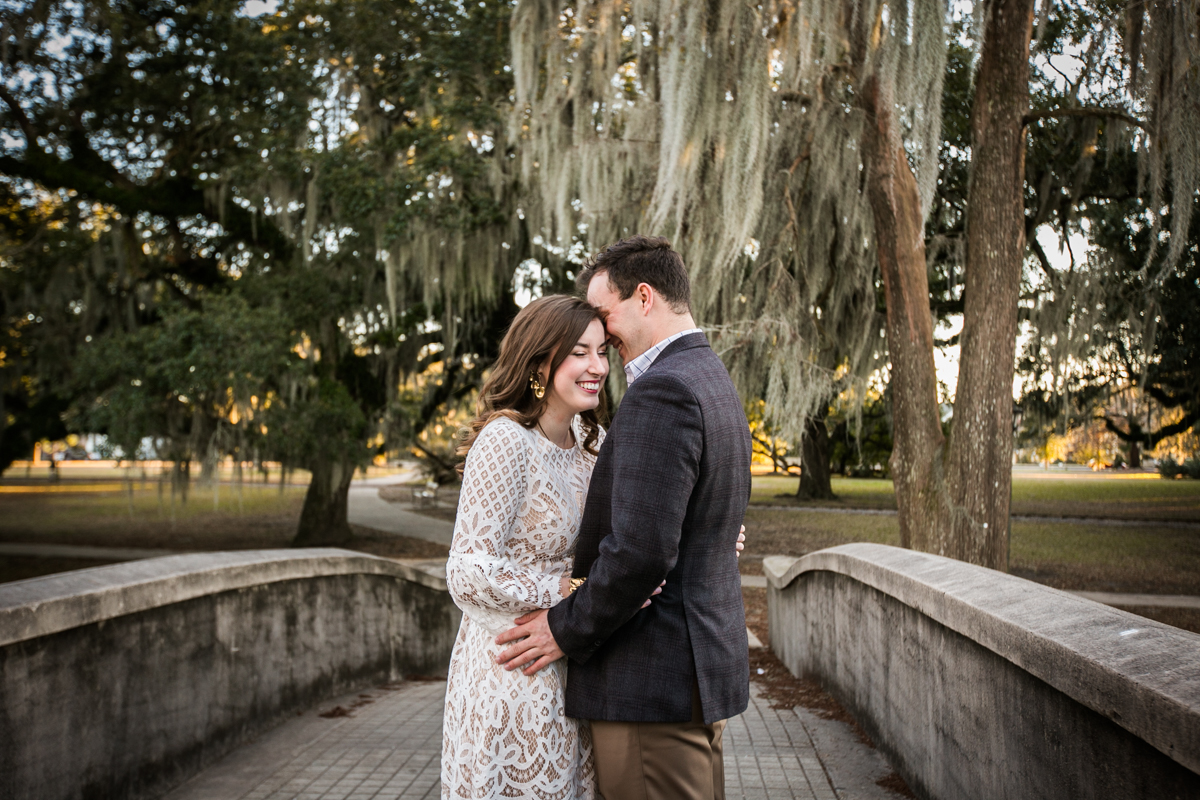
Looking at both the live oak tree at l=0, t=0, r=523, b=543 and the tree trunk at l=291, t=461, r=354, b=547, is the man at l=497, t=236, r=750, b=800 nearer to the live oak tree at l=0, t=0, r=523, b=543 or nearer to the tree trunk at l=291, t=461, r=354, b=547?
the live oak tree at l=0, t=0, r=523, b=543

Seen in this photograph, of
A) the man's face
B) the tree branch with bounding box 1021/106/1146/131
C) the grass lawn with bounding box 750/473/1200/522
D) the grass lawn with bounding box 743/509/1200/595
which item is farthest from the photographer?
the grass lawn with bounding box 750/473/1200/522

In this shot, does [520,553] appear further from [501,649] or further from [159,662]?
[159,662]

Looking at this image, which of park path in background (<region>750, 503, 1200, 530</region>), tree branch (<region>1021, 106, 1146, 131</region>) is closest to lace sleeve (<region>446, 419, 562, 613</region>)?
tree branch (<region>1021, 106, 1146, 131</region>)

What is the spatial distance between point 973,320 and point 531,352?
4.46 metres

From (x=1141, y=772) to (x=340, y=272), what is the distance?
36.7ft

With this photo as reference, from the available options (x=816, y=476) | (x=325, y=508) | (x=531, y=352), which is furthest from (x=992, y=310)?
(x=816, y=476)

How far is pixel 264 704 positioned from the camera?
395 cm

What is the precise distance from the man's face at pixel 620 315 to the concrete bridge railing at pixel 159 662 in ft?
6.61

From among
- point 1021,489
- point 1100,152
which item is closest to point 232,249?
point 1100,152

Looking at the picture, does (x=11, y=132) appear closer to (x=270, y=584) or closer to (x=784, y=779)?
(x=270, y=584)

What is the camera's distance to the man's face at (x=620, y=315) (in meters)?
1.87

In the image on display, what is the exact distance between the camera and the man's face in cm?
187

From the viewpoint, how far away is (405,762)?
3572 millimetres

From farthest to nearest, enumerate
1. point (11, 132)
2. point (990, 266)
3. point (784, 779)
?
point (11, 132)
point (990, 266)
point (784, 779)
